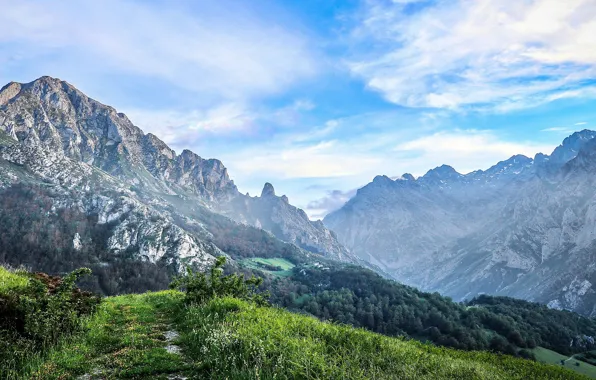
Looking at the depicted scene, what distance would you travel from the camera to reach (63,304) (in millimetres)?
17391

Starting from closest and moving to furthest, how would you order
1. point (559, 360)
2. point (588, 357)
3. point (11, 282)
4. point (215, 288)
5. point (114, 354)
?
point (114, 354), point (11, 282), point (215, 288), point (559, 360), point (588, 357)

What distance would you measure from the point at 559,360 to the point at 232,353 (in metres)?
203

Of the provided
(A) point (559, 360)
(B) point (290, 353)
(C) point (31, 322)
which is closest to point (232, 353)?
(B) point (290, 353)

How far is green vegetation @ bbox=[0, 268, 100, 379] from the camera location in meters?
13.1

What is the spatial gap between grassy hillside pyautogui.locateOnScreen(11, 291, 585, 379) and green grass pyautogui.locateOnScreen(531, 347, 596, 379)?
524 feet

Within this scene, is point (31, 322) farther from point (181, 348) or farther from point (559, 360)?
point (559, 360)

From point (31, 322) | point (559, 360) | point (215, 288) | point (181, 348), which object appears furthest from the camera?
point (559, 360)

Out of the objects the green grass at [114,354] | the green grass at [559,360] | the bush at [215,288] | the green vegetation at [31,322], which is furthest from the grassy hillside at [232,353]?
the green grass at [559,360]

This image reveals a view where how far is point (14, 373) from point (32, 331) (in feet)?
11.4

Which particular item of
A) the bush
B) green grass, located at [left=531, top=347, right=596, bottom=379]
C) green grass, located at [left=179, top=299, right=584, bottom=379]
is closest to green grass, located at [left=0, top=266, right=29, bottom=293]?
green grass, located at [left=179, top=299, right=584, bottom=379]

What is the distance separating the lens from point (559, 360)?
520ft

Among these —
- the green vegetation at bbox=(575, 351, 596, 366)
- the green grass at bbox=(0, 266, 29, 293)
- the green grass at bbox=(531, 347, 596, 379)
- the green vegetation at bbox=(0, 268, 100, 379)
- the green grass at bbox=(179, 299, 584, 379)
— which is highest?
the green grass at bbox=(0, 266, 29, 293)

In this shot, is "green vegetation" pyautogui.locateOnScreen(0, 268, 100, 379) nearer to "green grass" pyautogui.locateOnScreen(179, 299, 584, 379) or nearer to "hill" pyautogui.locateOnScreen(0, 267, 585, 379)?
"hill" pyautogui.locateOnScreen(0, 267, 585, 379)

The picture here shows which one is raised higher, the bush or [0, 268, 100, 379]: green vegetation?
Answer: [0, 268, 100, 379]: green vegetation
